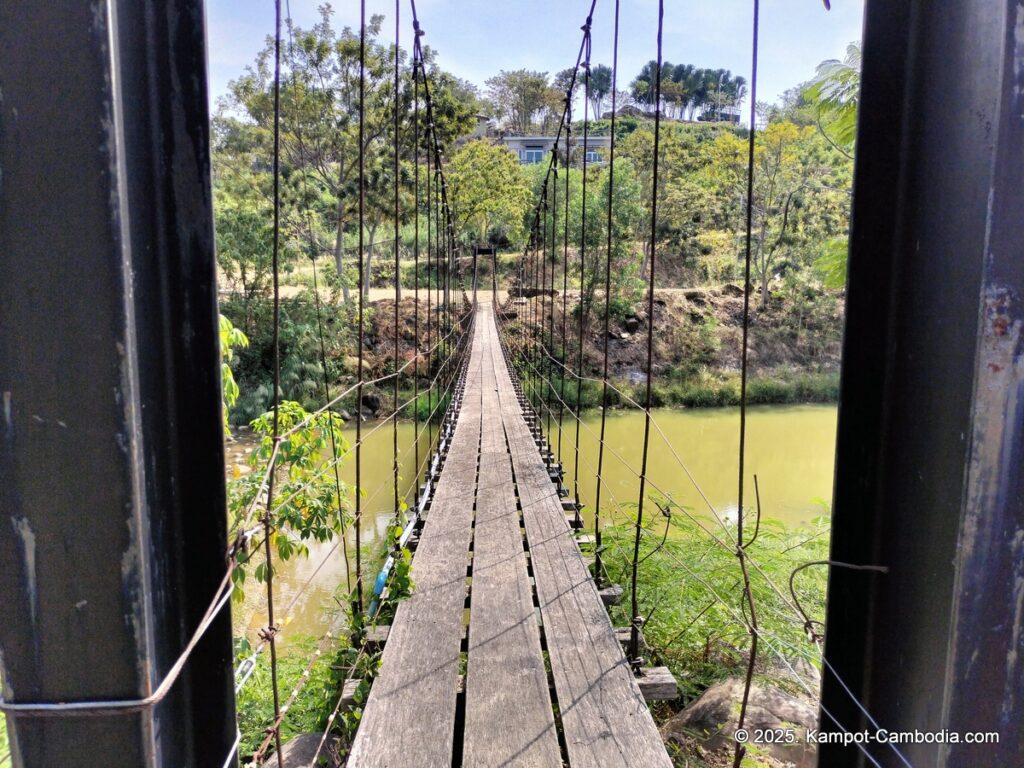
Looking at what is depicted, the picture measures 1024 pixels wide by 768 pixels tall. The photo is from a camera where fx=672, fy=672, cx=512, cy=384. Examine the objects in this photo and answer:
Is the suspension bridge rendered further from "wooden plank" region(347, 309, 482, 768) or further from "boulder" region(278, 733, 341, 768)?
"boulder" region(278, 733, 341, 768)

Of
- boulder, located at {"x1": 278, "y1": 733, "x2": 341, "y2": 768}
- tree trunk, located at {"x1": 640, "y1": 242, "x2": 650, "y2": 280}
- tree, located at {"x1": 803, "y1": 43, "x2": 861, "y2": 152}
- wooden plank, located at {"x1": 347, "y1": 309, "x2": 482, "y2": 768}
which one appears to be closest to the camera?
wooden plank, located at {"x1": 347, "y1": 309, "x2": 482, "y2": 768}

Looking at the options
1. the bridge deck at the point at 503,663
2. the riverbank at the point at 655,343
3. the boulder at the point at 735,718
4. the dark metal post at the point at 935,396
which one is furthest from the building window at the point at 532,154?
the dark metal post at the point at 935,396

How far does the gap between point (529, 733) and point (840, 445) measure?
89cm

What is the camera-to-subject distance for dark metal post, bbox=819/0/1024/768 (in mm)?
419

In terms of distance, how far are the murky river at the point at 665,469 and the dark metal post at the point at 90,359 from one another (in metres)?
3.14

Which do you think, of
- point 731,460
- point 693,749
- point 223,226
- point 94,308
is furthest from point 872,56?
point 223,226

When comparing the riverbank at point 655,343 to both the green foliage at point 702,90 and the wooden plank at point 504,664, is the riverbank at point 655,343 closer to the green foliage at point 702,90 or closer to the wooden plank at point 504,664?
the wooden plank at point 504,664

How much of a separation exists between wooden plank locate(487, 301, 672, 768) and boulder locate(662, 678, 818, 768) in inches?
18.2

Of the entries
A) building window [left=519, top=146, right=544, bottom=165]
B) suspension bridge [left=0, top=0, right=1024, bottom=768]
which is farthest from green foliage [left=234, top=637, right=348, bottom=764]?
building window [left=519, top=146, right=544, bottom=165]

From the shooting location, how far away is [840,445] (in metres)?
0.56

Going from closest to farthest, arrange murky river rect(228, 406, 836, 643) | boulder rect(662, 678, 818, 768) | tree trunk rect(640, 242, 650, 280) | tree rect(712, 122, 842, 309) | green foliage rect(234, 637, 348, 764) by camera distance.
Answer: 1. boulder rect(662, 678, 818, 768)
2. green foliage rect(234, 637, 348, 764)
3. murky river rect(228, 406, 836, 643)
4. tree rect(712, 122, 842, 309)
5. tree trunk rect(640, 242, 650, 280)

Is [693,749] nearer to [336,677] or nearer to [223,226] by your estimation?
[336,677]

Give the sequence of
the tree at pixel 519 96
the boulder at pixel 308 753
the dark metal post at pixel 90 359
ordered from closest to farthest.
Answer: the dark metal post at pixel 90 359 → the boulder at pixel 308 753 → the tree at pixel 519 96

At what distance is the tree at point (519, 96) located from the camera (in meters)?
37.2
